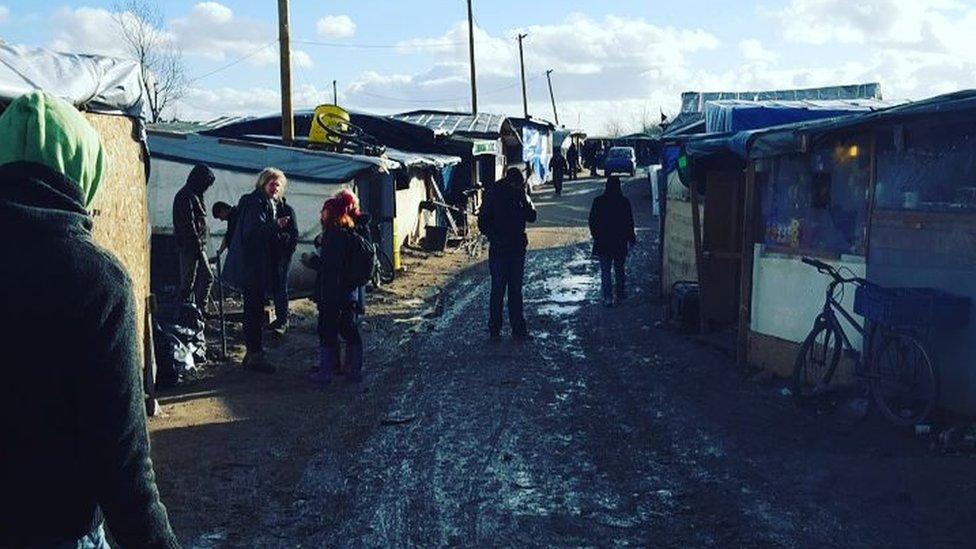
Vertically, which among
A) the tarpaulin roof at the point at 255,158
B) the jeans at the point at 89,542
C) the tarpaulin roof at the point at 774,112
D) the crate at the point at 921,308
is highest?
the tarpaulin roof at the point at 774,112

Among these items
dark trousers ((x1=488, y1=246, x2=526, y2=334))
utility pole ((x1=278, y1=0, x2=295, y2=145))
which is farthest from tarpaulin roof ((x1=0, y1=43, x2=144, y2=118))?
utility pole ((x1=278, y1=0, x2=295, y2=145))

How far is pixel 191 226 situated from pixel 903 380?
25.4 feet

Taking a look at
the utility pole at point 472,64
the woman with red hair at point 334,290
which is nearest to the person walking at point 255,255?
the woman with red hair at point 334,290

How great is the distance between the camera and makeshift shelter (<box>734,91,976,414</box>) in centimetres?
812

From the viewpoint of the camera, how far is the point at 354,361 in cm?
1030

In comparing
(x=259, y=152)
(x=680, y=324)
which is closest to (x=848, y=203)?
(x=680, y=324)

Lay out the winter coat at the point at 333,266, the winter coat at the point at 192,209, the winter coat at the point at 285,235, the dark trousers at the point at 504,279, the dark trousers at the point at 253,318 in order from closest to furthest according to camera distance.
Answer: the winter coat at the point at 333,266, the dark trousers at the point at 253,318, the winter coat at the point at 285,235, the winter coat at the point at 192,209, the dark trousers at the point at 504,279

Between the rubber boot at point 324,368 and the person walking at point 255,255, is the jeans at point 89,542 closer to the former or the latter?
the rubber boot at point 324,368

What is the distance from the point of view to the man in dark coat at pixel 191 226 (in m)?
12.3

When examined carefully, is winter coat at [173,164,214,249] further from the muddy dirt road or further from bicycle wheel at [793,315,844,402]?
bicycle wheel at [793,315,844,402]

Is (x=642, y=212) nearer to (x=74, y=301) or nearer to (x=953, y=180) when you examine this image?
(x=953, y=180)

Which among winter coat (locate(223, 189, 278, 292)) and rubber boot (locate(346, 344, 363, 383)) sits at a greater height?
winter coat (locate(223, 189, 278, 292))

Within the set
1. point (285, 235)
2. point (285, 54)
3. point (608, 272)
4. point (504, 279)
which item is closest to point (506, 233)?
point (504, 279)

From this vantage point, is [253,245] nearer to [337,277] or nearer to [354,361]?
[337,277]
